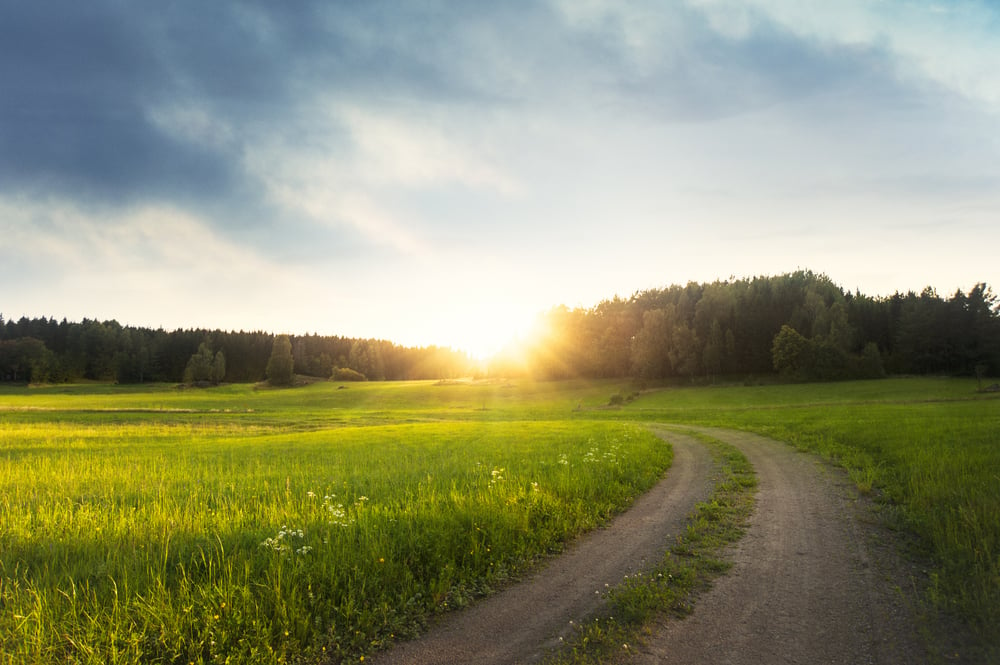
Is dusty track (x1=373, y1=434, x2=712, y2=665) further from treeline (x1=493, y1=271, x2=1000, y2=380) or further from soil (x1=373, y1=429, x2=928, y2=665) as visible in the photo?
treeline (x1=493, y1=271, x2=1000, y2=380)

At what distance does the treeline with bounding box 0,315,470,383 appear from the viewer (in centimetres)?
11219

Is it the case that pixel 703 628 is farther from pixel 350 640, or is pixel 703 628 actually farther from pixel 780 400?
pixel 780 400

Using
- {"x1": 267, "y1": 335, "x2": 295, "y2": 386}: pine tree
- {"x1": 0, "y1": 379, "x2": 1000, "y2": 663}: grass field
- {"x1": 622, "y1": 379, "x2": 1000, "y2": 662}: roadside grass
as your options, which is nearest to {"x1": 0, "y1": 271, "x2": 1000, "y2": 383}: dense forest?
{"x1": 267, "y1": 335, "x2": 295, "y2": 386}: pine tree

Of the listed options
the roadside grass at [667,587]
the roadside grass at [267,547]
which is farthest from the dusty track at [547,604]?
the roadside grass at [267,547]

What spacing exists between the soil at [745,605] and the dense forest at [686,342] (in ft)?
236

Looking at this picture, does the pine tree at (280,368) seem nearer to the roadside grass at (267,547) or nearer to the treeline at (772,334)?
the treeline at (772,334)

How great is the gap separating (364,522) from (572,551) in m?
3.59

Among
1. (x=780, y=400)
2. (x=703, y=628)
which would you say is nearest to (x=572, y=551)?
(x=703, y=628)

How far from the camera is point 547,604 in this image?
6090 mm

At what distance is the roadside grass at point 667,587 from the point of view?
502 centimetres

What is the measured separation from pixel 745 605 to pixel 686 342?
81.3 meters

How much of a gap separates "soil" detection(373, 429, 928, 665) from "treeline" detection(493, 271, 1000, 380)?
249 ft

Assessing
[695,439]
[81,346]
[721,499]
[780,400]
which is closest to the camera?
[721,499]

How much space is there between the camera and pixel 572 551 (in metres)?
8.13
